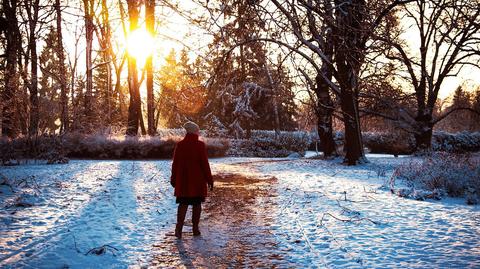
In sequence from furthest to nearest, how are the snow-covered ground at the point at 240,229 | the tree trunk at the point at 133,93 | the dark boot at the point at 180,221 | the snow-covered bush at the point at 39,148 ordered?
the tree trunk at the point at 133,93
the snow-covered bush at the point at 39,148
the dark boot at the point at 180,221
the snow-covered ground at the point at 240,229

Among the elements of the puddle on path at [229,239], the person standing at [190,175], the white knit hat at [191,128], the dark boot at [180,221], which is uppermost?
the white knit hat at [191,128]

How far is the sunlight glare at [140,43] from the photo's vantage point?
24719 mm

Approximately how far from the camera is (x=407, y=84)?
23062 millimetres

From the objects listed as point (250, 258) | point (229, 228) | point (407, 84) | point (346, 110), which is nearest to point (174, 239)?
point (229, 228)

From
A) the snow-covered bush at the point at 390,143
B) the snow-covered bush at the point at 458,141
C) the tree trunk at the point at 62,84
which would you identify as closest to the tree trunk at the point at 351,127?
the tree trunk at the point at 62,84

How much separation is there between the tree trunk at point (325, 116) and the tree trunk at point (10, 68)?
1367cm

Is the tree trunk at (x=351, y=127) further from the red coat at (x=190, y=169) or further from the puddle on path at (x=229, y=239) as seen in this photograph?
the red coat at (x=190, y=169)

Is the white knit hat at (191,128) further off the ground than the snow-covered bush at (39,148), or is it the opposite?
the white knit hat at (191,128)

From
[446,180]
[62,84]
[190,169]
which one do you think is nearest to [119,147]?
[62,84]

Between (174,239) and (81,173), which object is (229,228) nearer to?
(174,239)

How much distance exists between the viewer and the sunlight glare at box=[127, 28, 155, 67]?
24.7 meters

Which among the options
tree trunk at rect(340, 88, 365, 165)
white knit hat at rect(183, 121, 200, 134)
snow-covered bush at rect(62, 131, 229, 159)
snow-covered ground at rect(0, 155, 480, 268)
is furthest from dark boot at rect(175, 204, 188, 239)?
snow-covered bush at rect(62, 131, 229, 159)

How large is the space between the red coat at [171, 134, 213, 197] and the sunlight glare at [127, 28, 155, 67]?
67.0 feet

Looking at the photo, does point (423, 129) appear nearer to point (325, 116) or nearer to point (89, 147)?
point (325, 116)
